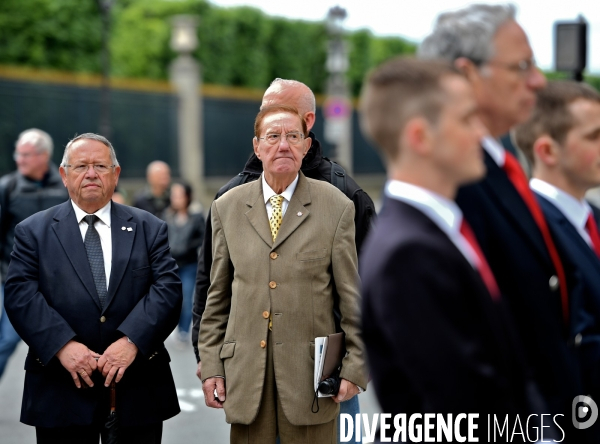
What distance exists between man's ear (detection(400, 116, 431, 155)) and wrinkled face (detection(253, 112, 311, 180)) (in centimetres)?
195

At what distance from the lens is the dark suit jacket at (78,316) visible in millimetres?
4152

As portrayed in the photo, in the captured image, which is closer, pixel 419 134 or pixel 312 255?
pixel 419 134

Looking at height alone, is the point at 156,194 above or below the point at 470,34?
below

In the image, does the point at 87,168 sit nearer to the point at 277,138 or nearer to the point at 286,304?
the point at 277,138

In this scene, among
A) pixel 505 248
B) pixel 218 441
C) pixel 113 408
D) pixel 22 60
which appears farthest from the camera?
pixel 22 60

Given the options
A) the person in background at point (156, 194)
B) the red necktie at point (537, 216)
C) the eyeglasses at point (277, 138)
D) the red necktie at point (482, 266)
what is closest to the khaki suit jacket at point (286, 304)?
the eyeglasses at point (277, 138)

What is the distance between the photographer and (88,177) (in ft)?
14.3

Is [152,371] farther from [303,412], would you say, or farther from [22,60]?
[22,60]

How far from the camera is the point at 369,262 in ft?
7.15

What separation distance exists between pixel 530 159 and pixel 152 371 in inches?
77.7

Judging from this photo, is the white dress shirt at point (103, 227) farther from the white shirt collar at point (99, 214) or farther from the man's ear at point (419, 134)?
the man's ear at point (419, 134)

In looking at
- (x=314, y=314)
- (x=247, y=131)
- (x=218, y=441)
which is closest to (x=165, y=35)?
(x=247, y=131)

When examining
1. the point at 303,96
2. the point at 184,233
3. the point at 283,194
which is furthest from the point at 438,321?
the point at 184,233

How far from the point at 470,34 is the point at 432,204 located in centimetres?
64
